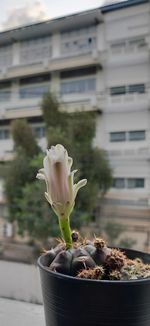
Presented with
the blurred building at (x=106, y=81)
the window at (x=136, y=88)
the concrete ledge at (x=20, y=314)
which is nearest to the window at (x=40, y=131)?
the blurred building at (x=106, y=81)

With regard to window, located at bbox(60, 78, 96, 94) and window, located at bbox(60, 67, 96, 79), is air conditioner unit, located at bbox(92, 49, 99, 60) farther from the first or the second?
window, located at bbox(60, 78, 96, 94)

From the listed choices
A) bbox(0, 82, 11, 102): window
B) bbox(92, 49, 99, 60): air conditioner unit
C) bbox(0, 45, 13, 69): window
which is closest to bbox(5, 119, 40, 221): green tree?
bbox(0, 82, 11, 102): window

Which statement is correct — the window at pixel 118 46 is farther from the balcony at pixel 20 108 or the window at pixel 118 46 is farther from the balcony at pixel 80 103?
the balcony at pixel 20 108

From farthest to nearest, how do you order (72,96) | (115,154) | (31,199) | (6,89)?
(6,89), (72,96), (115,154), (31,199)

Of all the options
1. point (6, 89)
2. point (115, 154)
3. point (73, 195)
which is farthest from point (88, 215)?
point (73, 195)

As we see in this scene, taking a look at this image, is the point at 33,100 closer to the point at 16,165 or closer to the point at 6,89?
the point at 6,89

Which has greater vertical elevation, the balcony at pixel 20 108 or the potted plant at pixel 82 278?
the balcony at pixel 20 108
